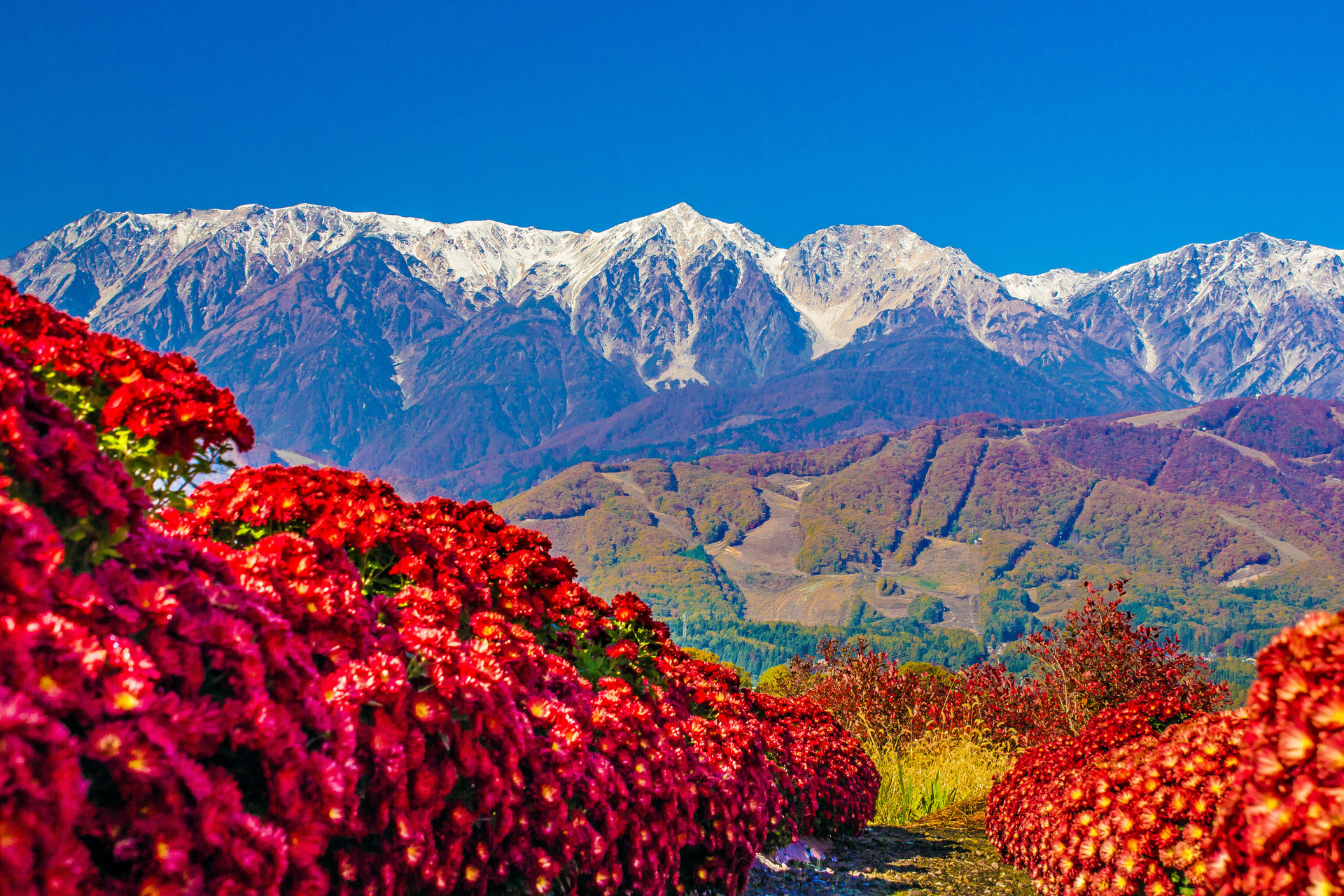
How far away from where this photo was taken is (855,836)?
29.5 ft

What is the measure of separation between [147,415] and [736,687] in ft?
21.5

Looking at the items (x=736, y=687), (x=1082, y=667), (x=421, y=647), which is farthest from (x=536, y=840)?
(x=1082, y=667)

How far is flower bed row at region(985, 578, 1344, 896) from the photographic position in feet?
6.77

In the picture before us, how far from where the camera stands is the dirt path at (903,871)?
20.8 ft

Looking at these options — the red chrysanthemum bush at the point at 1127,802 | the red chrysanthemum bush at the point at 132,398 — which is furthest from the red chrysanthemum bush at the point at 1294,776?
the red chrysanthemum bush at the point at 132,398

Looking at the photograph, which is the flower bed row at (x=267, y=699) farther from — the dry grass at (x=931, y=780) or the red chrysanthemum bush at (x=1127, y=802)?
the dry grass at (x=931, y=780)

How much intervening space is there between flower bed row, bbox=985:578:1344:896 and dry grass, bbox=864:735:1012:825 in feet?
11.7

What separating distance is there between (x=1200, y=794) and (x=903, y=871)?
2975mm

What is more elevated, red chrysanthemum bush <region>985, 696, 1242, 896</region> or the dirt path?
red chrysanthemum bush <region>985, 696, 1242, 896</region>

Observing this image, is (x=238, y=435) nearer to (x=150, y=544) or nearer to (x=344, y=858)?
(x=150, y=544)

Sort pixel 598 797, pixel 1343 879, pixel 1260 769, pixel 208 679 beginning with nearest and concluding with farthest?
pixel 1343 879
pixel 1260 769
pixel 208 679
pixel 598 797

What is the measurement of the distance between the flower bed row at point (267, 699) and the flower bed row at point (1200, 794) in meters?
2.19

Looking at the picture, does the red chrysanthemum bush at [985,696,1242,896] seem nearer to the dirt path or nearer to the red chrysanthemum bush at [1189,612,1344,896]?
the dirt path

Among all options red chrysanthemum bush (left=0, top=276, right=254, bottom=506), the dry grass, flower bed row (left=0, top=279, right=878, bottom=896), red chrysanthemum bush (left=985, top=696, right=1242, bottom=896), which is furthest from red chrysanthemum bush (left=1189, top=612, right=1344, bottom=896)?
the dry grass
